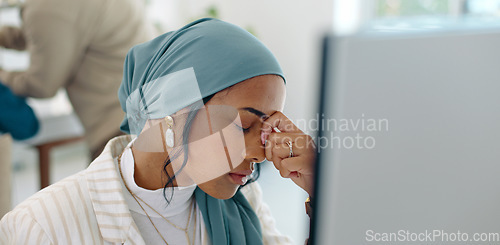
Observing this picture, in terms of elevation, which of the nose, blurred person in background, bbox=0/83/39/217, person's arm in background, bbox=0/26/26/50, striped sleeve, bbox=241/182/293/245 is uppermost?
person's arm in background, bbox=0/26/26/50

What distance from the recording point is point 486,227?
19.4 inches

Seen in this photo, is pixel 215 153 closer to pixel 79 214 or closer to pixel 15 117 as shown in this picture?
pixel 79 214

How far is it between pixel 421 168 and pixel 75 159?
3078 mm

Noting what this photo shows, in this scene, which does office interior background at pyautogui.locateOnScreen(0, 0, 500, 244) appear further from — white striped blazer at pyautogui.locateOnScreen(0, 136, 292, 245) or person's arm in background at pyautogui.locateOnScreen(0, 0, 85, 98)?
white striped blazer at pyautogui.locateOnScreen(0, 136, 292, 245)

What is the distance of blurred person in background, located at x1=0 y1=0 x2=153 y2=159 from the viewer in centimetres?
136

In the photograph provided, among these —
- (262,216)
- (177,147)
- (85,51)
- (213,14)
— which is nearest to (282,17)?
(213,14)

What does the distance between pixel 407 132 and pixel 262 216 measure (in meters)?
0.67

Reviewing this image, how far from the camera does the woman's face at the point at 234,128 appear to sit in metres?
0.74

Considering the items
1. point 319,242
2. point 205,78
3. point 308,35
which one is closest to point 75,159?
point 308,35

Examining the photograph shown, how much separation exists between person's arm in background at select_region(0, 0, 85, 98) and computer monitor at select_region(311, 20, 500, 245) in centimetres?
121

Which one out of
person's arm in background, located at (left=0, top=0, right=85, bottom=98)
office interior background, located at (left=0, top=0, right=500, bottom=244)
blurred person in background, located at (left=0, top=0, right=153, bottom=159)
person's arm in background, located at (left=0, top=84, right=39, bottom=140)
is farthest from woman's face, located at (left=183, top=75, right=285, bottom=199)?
office interior background, located at (left=0, top=0, right=500, bottom=244)

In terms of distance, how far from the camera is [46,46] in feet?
4.70

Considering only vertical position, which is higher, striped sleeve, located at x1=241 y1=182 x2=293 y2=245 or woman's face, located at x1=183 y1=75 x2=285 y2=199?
woman's face, located at x1=183 y1=75 x2=285 y2=199

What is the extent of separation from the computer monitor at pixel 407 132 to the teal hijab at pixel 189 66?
1.15 feet
